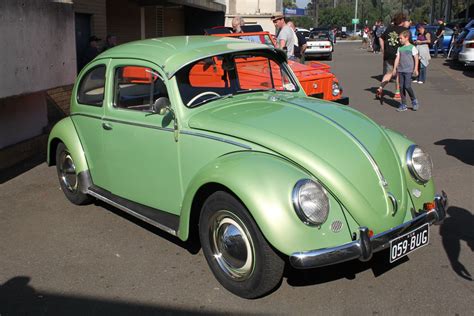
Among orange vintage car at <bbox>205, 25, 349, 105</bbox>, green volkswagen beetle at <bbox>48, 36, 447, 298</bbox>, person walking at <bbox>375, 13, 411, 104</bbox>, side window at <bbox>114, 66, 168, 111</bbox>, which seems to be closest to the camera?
green volkswagen beetle at <bbox>48, 36, 447, 298</bbox>

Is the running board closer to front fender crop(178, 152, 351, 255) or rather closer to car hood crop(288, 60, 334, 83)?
front fender crop(178, 152, 351, 255)

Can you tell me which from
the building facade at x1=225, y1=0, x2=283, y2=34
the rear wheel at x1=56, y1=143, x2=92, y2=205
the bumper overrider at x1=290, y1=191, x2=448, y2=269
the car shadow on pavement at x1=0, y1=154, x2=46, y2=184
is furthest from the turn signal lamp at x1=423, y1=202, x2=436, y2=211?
the building facade at x1=225, y1=0, x2=283, y2=34

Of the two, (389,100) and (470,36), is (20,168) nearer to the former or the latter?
(389,100)

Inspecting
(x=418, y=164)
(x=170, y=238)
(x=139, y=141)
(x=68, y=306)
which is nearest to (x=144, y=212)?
(x=170, y=238)

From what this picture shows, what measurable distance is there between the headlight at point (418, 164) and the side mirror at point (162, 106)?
196 cm

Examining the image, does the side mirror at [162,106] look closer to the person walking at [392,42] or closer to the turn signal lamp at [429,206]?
the turn signal lamp at [429,206]

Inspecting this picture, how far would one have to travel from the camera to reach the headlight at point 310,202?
3.16 metres

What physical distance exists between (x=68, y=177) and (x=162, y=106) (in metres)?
2.05

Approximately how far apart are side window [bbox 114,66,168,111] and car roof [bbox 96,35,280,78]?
0.42 ft

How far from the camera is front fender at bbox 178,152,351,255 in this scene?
3131mm

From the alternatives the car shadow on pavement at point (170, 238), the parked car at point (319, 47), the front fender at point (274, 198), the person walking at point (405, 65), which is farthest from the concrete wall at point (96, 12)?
the parked car at point (319, 47)

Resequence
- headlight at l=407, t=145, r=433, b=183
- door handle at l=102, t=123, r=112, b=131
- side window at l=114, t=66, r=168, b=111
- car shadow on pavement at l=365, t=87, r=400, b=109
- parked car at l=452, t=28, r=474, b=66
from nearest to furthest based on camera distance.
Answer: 1. headlight at l=407, t=145, r=433, b=183
2. side window at l=114, t=66, r=168, b=111
3. door handle at l=102, t=123, r=112, b=131
4. car shadow on pavement at l=365, t=87, r=400, b=109
5. parked car at l=452, t=28, r=474, b=66

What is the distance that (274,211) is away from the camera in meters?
3.15

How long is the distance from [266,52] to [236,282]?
234cm
